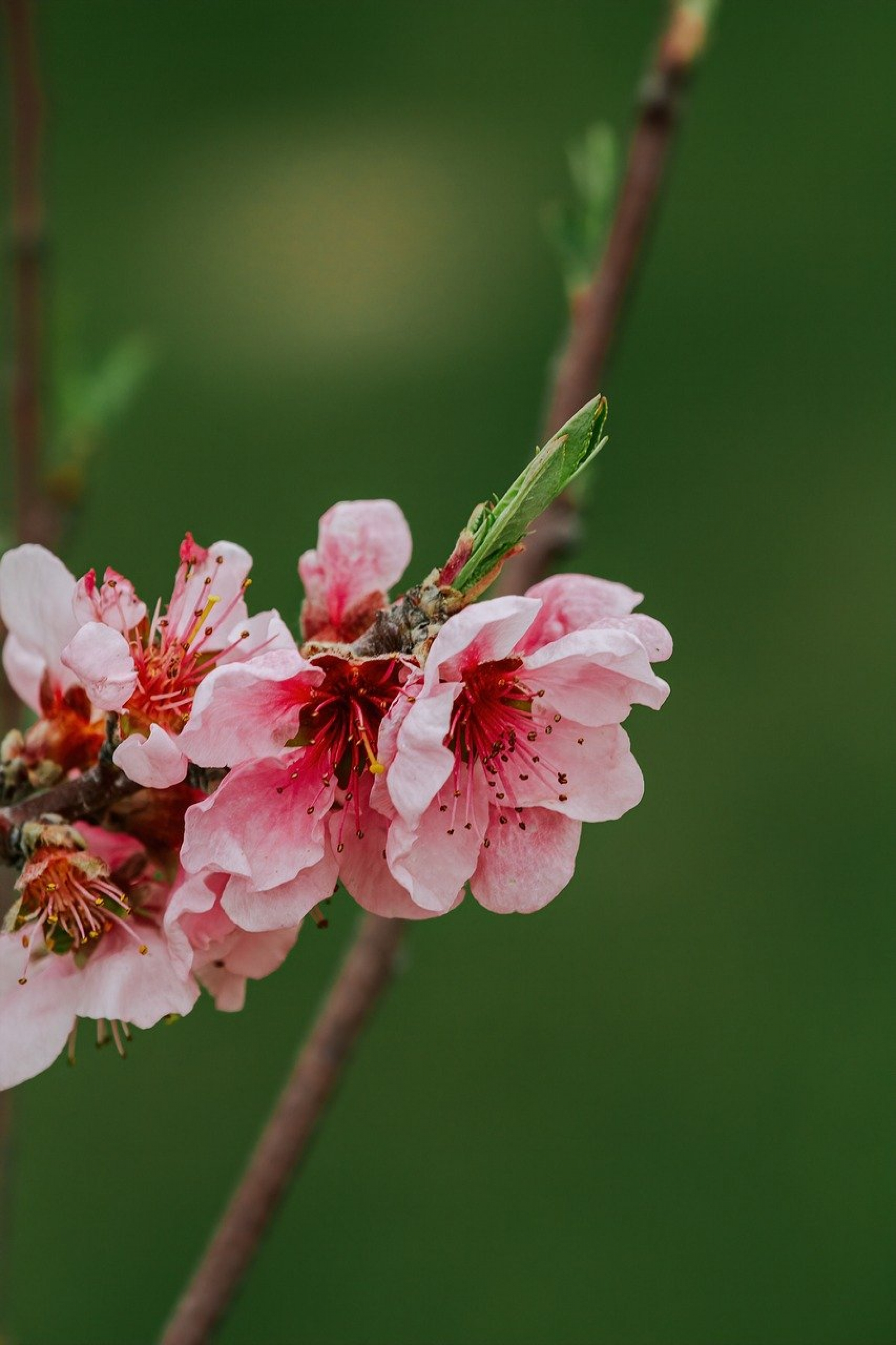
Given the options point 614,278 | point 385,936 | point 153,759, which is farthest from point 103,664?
point 614,278

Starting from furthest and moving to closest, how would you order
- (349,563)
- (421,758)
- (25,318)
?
(25,318)
(349,563)
(421,758)

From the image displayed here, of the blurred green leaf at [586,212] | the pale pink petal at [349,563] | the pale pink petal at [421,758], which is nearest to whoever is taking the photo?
the pale pink petal at [421,758]

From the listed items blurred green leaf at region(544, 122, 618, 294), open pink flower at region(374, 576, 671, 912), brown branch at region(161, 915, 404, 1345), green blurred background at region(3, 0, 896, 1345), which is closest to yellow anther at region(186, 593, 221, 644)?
open pink flower at region(374, 576, 671, 912)

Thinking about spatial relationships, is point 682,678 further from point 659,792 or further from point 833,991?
point 833,991

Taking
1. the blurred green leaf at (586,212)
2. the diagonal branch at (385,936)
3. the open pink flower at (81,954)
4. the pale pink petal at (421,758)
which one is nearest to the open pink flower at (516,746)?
the pale pink petal at (421,758)

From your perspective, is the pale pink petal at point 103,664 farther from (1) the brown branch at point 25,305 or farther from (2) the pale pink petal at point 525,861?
(1) the brown branch at point 25,305

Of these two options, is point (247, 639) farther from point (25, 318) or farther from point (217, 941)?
point (25, 318)
